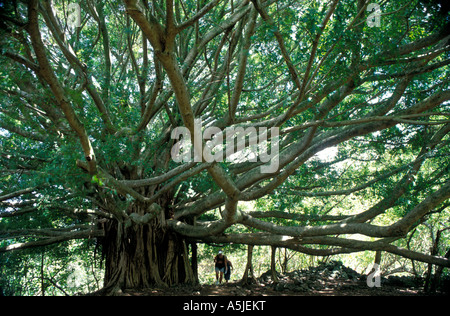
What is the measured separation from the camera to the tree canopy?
3.51 metres

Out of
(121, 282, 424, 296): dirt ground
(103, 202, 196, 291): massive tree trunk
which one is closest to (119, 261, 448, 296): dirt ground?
(121, 282, 424, 296): dirt ground

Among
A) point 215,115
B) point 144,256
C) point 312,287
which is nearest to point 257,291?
point 312,287

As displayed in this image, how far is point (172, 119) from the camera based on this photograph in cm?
623

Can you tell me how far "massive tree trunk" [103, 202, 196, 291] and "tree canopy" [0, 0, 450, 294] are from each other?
0.03 meters

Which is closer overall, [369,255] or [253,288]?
[253,288]

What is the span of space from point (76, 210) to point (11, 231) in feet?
4.67

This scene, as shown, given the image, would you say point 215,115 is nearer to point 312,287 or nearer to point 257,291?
point 257,291

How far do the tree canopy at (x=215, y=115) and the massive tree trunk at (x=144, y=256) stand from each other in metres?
0.03

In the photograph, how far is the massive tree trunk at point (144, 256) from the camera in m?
6.79

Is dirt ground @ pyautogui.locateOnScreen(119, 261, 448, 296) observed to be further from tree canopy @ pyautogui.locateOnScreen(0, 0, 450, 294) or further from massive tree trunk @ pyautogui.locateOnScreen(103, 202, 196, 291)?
tree canopy @ pyautogui.locateOnScreen(0, 0, 450, 294)

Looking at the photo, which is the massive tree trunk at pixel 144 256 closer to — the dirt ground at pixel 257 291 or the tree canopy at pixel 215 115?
the tree canopy at pixel 215 115

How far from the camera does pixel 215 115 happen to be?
711 cm
